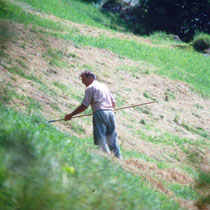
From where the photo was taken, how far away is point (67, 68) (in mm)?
14727

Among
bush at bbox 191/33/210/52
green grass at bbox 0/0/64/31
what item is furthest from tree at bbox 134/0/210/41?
green grass at bbox 0/0/64/31

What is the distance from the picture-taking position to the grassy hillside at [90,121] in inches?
102

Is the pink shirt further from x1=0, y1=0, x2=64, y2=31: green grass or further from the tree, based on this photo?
the tree

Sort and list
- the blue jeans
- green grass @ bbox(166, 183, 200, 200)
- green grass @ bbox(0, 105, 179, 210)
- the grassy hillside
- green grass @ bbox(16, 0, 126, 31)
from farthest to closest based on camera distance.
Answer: green grass @ bbox(16, 0, 126, 31) → the blue jeans → green grass @ bbox(166, 183, 200, 200) → the grassy hillside → green grass @ bbox(0, 105, 179, 210)

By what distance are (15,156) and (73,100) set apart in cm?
952

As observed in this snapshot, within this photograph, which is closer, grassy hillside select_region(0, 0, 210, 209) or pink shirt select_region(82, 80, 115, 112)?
grassy hillside select_region(0, 0, 210, 209)

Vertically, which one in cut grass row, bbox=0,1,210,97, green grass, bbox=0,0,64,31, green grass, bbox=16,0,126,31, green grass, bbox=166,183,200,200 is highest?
green grass, bbox=16,0,126,31

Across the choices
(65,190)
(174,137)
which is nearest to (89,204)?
(65,190)

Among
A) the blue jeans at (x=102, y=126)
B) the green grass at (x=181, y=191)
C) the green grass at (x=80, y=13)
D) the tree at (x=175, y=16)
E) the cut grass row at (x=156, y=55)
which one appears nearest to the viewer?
the green grass at (x=181, y=191)

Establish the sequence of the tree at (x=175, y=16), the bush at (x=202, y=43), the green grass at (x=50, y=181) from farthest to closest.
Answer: the tree at (x=175, y=16) < the bush at (x=202, y=43) < the green grass at (x=50, y=181)

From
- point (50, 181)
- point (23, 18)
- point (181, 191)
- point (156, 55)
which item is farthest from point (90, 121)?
point (156, 55)

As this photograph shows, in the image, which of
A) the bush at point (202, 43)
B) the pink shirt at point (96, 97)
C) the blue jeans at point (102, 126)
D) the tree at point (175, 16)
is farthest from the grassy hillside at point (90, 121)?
the tree at point (175, 16)

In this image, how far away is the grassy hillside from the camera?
2.59 meters

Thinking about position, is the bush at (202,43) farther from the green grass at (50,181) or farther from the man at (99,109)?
the green grass at (50,181)
